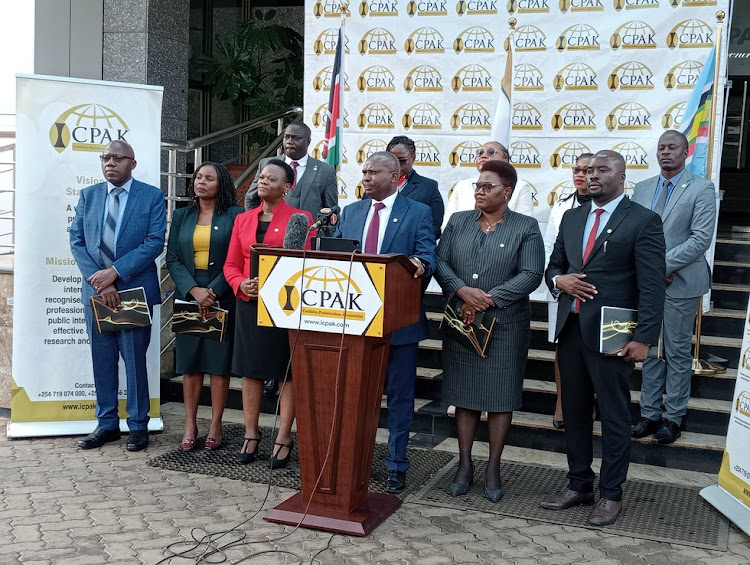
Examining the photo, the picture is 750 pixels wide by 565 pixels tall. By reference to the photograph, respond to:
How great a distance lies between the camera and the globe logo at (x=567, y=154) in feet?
24.6

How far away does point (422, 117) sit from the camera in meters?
7.93

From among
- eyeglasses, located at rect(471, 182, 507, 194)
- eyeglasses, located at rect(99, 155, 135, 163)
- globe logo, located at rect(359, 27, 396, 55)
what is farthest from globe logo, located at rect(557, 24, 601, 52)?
eyeglasses, located at rect(99, 155, 135, 163)

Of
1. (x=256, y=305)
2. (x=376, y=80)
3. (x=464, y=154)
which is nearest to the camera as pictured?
(x=256, y=305)

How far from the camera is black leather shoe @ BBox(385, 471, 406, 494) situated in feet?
16.4

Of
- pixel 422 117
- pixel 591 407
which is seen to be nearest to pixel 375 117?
pixel 422 117

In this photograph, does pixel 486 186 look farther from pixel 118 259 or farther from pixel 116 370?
pixel 116 370

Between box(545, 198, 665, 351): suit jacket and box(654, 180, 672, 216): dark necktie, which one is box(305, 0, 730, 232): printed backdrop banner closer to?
box(654, 180, 672, 216): dark necktie

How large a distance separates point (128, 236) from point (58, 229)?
662 mm

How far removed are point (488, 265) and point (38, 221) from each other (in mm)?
3337

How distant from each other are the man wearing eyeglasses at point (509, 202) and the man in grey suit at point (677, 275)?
85cm

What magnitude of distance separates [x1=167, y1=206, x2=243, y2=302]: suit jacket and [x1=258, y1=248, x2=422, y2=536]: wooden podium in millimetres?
1397


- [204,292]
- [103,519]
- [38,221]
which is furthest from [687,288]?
[38,221]

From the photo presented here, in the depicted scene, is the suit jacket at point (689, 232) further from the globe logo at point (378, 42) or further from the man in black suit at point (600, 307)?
the globe logo at point (378, 42)

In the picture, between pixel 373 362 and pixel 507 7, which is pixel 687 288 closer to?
pixel 373 362
